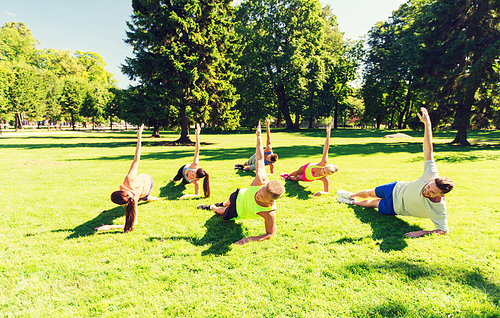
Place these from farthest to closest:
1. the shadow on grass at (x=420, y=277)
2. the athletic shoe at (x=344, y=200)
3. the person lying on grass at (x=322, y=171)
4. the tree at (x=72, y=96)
A: 1. the tree at (x=72, y=96)
2. the person lying on grass at (x=322, y=171)
3. the athletic shoe at (x=344, y=200)
4. the shadow on grass at (x=420, y=277)

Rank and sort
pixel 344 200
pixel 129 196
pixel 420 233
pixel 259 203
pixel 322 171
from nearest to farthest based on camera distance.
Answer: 1. pixel 259 203
2. pixel 420 233
3. pixel 129 196
4. pixel 344 200
5. pixel 322 171

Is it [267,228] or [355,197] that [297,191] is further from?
[267,228]

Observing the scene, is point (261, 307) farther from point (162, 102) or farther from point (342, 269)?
point (162, 102)

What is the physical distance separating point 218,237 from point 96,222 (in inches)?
115

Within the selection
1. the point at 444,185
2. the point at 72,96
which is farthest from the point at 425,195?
the point at 72,96

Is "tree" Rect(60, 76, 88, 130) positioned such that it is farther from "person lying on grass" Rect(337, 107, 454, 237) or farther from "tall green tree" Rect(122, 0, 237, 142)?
"person lying on grass" Rect(337, 107, 454, 237)

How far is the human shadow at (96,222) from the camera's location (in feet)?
16.2

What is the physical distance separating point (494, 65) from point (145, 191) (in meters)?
25.4

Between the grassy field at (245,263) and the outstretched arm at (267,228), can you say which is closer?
the grassy field at (245,263)

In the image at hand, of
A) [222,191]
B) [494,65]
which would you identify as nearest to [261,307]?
[222,191]

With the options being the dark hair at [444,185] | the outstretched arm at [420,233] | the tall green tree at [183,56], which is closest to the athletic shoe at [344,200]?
the outstretched arm at [420,233]

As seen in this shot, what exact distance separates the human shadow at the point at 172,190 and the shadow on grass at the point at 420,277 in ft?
16.7

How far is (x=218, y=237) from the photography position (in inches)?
188

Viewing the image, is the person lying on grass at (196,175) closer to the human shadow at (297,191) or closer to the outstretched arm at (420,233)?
the human shadow at (297,191)
